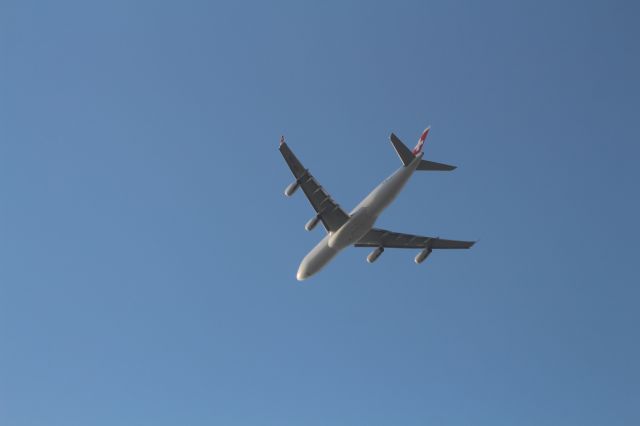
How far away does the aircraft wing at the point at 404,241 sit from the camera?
159 ft

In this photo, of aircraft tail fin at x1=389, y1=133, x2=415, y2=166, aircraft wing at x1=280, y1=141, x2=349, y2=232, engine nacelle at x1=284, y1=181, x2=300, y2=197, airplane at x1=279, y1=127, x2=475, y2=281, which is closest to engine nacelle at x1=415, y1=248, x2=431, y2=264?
airplane at x1=279, y1=127, x2=475, y2=281

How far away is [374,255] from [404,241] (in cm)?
279

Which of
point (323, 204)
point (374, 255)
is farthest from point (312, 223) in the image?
point (374, 255)

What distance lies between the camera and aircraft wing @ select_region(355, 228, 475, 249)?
1905 inches

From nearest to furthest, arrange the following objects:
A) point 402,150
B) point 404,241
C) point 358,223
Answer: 1. point 402,150
2. point 358,223
3. point 404,241

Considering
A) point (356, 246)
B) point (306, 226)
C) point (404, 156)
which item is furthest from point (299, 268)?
point (404, 156)

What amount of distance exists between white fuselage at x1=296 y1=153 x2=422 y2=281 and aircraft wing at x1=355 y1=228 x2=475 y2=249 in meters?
5.30

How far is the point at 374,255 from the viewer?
159 feet

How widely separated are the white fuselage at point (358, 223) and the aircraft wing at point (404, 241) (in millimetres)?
5302

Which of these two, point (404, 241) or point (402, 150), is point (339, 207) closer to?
point (402, 150)

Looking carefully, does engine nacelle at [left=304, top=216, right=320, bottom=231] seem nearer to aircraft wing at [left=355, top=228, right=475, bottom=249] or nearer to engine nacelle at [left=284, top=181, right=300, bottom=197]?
engine nacelle at [left=284, top=181, right=300, bottom=197]

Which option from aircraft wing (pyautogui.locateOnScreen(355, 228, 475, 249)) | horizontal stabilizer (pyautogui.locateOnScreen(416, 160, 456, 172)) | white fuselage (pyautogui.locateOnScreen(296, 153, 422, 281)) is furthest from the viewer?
aircraft wing (pyautogui.locateOnScreen(355, 228, 475, 249))

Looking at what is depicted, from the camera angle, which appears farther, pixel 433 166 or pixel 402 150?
pixel 433 166

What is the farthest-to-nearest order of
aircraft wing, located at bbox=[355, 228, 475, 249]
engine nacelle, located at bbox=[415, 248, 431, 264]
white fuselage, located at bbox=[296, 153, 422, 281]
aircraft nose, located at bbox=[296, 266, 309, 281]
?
aircraft wing, located at bbox=[355, 228, 475, 249], engine nacelle, located at bbox=[415, 248, 431, 264], aircraft nose, located at bbox=[296, 266, 309, 281], white fuselage, located at bbox=[296, 153, 422, 281]
